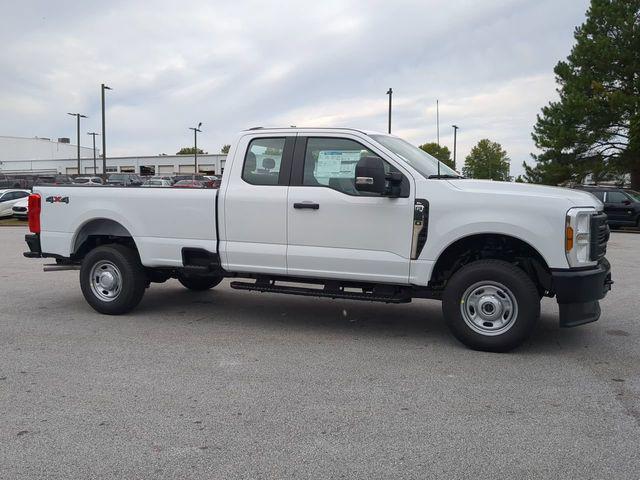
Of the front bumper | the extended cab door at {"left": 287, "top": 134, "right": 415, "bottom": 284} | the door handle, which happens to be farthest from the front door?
the door handle

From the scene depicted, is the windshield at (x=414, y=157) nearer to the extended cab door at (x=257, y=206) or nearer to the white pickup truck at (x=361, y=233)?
the white pickup truck at (x=361, y=233)

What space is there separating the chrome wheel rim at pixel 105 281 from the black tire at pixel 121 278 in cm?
1

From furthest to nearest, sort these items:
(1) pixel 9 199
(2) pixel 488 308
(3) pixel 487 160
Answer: (3) pixel 487 160
(1) pixel 9 199
(2) pixel 488 308

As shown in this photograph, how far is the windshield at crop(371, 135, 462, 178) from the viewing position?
19.9ft

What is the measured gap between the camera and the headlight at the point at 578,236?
522 centimetres

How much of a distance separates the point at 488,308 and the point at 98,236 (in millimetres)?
4593

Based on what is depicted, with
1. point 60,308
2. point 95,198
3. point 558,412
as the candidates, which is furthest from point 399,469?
point 60,308

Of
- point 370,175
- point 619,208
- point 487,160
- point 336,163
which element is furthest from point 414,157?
point 487,160

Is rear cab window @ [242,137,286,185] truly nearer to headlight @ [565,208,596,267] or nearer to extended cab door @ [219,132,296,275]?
extended cab door @ [219,132,296,275]

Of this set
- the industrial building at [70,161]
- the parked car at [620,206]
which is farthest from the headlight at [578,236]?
the industrial building at [70,161]

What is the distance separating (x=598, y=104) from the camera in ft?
101

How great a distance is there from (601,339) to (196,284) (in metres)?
5.21

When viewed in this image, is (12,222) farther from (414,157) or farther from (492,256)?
(492,256)

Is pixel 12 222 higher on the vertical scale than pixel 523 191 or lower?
lower
